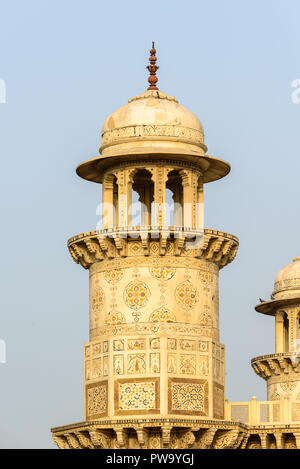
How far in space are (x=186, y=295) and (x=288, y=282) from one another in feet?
55.4

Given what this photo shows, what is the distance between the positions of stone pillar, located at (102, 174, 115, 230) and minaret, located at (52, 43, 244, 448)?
27 millimetres

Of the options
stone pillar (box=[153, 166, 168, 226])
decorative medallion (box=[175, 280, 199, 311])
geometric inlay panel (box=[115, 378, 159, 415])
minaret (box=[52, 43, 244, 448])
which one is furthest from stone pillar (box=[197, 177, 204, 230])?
geometric inlay panel (box=[115, 378, 159, 415])

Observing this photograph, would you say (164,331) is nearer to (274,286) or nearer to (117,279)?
(117,279)

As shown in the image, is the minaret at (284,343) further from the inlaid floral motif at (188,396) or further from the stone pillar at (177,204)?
the inlaid floral motif at (188,396)

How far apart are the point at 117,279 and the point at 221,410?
14.8 ft

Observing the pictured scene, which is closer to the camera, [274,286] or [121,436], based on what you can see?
[121,436]

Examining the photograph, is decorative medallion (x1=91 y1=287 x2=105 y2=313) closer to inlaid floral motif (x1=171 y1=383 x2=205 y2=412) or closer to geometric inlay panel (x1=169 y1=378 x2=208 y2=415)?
geometric inlay panel (x1=169 y1=378 x2=208 y2=415)

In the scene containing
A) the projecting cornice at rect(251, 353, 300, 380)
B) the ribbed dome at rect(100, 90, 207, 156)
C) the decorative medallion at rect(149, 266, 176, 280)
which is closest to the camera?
the decorative medallion at rect(149, 266, 176, 280)

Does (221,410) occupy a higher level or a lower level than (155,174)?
lower

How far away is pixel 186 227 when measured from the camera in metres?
60.1

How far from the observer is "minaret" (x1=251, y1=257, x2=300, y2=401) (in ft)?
247

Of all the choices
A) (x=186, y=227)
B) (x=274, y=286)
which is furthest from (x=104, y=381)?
(x=274, y=286)

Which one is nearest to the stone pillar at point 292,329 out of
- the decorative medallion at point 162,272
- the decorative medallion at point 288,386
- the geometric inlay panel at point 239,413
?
the decorative medallion at point 288,386
